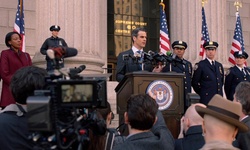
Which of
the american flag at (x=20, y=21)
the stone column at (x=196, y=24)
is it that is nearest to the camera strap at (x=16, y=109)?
the american flag at (x=20, y=21)

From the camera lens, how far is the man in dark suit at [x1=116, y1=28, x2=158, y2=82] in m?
7.34

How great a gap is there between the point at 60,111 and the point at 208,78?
713 centimetres

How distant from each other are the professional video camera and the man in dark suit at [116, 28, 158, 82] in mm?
4174

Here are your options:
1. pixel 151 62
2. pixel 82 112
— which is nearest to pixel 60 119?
pixel 82 112

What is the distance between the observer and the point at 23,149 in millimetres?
3273

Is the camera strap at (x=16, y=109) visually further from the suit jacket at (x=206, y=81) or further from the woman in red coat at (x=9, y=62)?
the suit jacket at (x=206, y=81)

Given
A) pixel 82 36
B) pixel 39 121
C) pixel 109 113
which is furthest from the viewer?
pixel 82 36

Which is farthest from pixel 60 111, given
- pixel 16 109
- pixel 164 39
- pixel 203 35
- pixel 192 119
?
pixel 203 35

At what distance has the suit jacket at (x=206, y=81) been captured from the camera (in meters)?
9.79

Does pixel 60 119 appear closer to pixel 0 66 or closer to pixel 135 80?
pixel 135 80

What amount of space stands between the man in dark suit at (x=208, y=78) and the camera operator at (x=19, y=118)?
6.81 metres

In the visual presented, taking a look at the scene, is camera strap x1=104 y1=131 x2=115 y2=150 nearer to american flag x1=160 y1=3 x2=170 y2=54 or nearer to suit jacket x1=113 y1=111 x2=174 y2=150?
suit jacket x1=113 y1=111 x2=174 y2=150

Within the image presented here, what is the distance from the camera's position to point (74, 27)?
35.1 feet

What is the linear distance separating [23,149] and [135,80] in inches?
147
